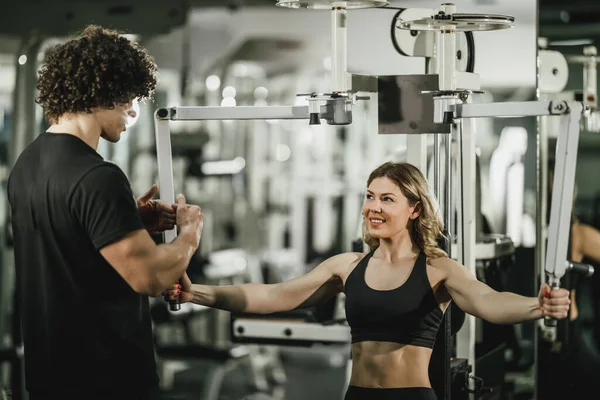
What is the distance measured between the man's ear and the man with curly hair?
765 mm

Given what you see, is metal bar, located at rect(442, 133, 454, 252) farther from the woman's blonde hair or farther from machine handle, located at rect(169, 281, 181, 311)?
machine handle, located at rect(169, 281, 181, 311)

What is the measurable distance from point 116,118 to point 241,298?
83cm

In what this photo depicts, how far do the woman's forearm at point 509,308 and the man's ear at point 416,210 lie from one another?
1.21 feet

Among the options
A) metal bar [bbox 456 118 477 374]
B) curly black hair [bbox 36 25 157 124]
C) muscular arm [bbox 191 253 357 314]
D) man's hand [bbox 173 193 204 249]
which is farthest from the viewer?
metal bar [bbox 456 118 477 374]

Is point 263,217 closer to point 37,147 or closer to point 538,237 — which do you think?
point 538,237

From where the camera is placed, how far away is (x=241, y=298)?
9.56ft

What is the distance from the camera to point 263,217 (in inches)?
277

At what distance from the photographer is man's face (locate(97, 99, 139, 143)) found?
2.32m

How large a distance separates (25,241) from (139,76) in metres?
0.51

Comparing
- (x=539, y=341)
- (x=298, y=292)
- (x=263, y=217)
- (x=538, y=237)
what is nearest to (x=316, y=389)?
(x=263, y=217)

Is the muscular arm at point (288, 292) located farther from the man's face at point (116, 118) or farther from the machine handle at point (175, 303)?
the man's face at point (116, 118)

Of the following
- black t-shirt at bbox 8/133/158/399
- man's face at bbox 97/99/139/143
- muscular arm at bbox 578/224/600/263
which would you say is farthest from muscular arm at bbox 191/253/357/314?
muscular arm at bbox 578/224/600/263

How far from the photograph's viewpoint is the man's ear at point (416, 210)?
2.82 metres

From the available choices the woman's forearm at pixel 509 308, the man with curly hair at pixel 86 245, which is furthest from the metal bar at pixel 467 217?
the man with curly hair at pixel 86 245
